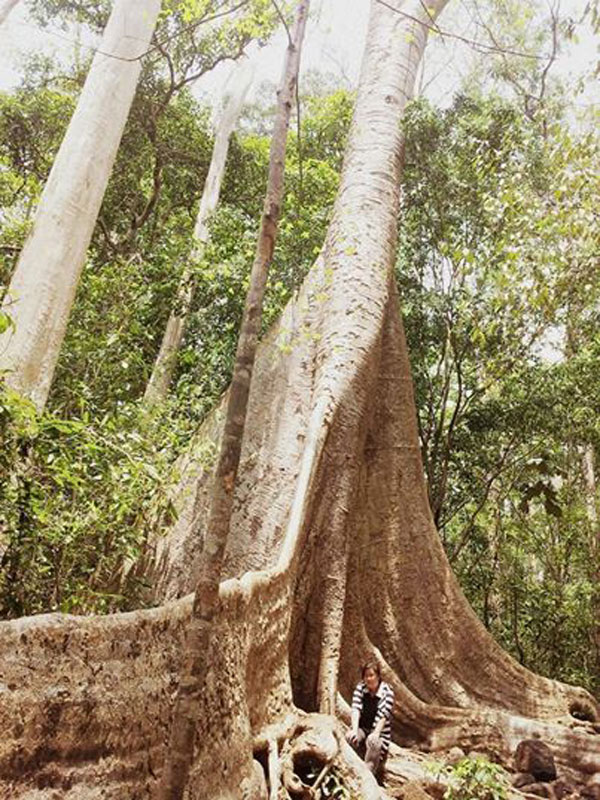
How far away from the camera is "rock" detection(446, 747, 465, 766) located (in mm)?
5164

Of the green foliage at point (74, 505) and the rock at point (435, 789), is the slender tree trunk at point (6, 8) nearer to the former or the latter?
the green foliage at point (74, 505)

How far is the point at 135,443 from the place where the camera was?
4938mm

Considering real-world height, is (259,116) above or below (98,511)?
above

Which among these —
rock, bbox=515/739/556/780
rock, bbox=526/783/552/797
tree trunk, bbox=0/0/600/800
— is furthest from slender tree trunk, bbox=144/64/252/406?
rock, bbox=526/783/552/797

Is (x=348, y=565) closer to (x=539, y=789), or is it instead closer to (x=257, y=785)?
(x=539, y=789)

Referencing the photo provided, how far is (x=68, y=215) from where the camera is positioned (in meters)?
5.41

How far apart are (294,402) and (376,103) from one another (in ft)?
11.7

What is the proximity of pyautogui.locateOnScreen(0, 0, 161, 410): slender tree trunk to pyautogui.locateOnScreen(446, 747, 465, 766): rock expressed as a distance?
A: 12.9 feet

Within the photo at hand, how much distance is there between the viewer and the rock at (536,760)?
17.1 ft

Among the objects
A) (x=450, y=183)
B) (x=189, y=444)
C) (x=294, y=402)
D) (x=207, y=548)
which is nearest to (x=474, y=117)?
(x=450, y=183)

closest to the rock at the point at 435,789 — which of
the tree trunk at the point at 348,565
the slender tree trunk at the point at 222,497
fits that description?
the tree trunk at the point at 348,565

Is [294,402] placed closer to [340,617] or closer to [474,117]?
[340,617]

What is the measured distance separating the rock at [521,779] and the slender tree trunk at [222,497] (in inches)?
139

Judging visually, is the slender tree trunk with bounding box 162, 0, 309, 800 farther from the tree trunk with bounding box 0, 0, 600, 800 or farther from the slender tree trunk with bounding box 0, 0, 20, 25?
the slender tree trunk with bounding box 0, 0, 20, 25
